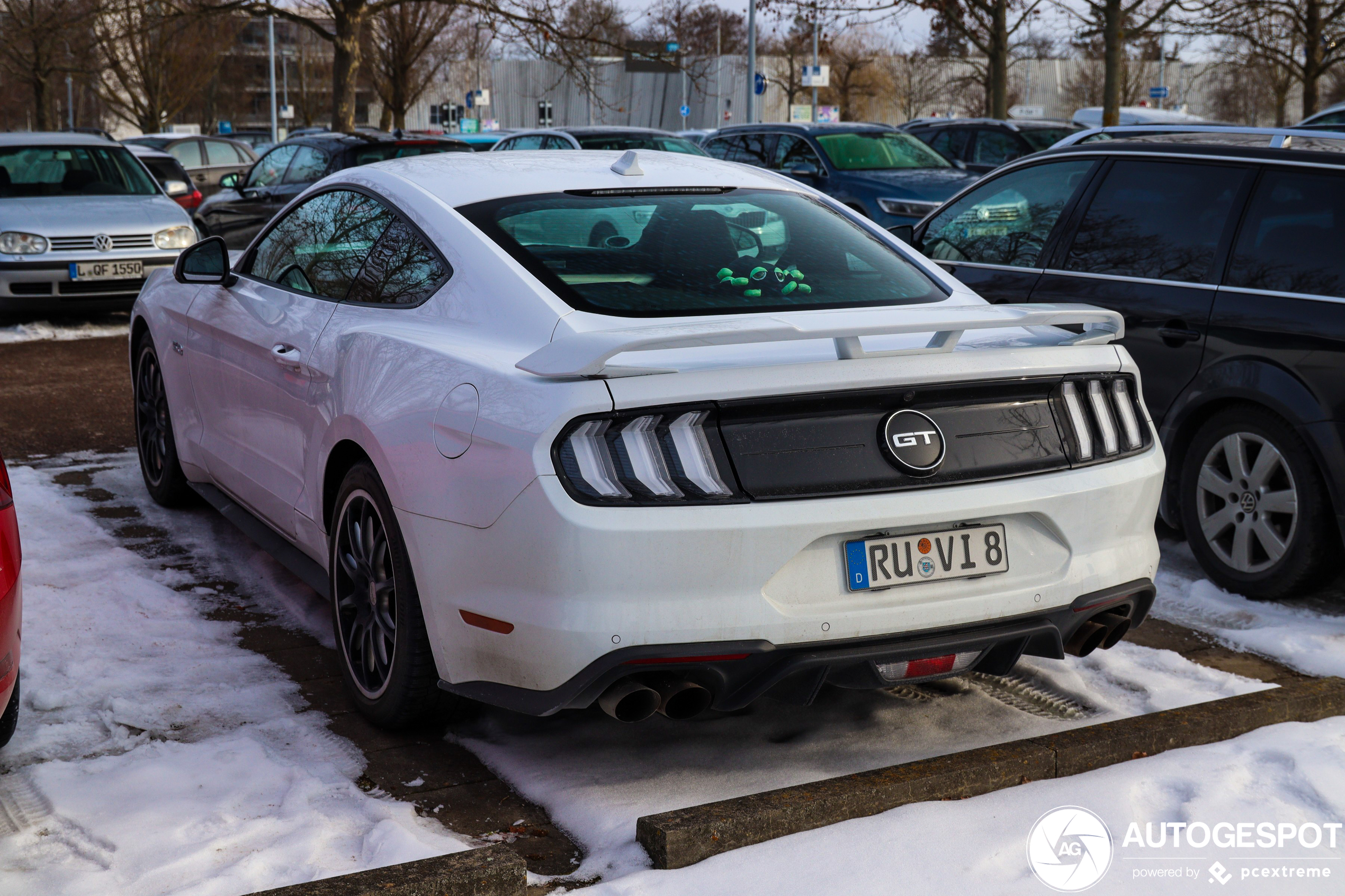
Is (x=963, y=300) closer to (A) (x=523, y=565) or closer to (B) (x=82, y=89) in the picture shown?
(A) (x=523, y=565)

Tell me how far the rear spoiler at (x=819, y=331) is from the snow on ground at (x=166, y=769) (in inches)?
44.5

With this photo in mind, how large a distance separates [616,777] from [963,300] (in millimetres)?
1720

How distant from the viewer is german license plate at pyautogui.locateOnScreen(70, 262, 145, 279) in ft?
37.2

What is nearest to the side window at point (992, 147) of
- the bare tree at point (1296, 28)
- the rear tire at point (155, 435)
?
the bare tree at point (1296, 28)

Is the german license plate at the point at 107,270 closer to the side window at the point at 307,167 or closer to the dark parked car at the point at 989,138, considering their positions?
the side window at the point at 307,167

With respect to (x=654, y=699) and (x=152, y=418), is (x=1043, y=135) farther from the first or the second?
(x=654, y=699)

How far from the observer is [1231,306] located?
504 centimetres

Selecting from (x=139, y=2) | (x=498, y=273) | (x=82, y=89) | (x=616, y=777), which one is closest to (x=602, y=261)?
(x=498, y=273)

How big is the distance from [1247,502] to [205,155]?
26.5m

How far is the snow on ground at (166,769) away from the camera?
293cm

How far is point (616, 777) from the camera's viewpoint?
346 cm

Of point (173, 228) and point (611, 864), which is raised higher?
point (173, 228)

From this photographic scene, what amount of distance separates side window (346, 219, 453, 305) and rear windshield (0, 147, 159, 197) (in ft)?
30.4

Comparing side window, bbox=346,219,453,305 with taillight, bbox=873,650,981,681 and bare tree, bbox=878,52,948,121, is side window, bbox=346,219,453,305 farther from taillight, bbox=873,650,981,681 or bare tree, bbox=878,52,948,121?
bare tree, bbox=878,52,948,121
